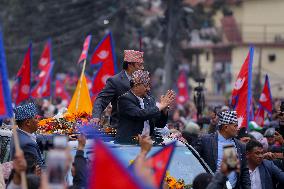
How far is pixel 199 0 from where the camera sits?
5462 centimetres

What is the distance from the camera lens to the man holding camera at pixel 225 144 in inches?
421

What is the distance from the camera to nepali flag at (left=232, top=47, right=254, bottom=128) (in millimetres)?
14492

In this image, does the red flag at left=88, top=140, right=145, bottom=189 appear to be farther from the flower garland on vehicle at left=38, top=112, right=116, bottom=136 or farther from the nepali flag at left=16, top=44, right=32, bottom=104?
the nepali flag at left=16, top=44, right=32, bottom=104

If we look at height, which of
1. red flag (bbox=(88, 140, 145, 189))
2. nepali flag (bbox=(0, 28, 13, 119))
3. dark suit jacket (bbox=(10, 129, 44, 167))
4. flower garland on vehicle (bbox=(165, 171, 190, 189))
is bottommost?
flower garland on vehicle (bbox=(165, 171, 190, 189))

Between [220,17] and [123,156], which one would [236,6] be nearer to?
[220,17]

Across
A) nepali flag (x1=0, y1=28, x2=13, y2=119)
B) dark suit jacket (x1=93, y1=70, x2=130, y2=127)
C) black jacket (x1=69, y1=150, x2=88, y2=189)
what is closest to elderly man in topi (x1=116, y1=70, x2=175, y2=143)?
dark suit jacket (x1=93, y1=70, x2=130, y2=127)

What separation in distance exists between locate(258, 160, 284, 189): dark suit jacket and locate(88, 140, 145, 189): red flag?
5.36m

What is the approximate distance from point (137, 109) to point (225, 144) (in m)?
1.00

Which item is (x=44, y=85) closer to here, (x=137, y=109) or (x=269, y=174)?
(x=269, y=174)

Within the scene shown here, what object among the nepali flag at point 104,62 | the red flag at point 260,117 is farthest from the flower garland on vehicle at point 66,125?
the red flag at point 260,117

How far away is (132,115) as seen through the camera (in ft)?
35.4

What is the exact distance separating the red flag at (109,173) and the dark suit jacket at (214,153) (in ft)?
14.8

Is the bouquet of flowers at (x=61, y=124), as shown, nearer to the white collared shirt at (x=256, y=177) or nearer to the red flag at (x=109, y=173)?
the white collared shirt at (x=256, y=177)

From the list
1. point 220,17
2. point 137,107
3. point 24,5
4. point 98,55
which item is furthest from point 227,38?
point 137,107
